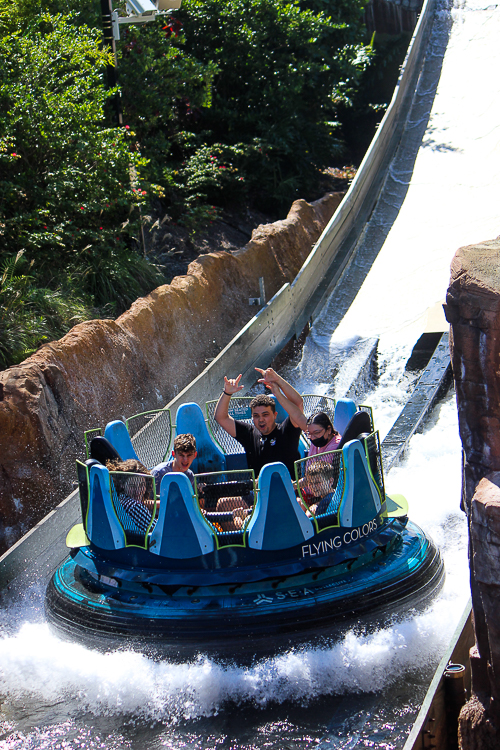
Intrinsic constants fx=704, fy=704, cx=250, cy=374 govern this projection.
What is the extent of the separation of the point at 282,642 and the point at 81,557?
144 cm

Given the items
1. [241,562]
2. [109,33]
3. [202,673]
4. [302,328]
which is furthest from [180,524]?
[109,33]

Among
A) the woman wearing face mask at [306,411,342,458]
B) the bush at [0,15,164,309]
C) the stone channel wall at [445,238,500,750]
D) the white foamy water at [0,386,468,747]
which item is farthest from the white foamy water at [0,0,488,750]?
the bush at [0,15,164,309]

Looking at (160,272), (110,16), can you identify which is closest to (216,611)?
(160,272)

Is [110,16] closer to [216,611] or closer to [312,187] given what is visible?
[312,187]

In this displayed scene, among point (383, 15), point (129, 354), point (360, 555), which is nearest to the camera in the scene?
point (360, 555)

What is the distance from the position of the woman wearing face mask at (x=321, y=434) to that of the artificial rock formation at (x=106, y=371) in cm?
247

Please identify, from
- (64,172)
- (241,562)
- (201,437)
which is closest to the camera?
(241,562)

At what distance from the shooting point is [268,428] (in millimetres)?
4676

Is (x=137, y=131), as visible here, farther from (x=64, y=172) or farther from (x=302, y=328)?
(x=302, y=328)

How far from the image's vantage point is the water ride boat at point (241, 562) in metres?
4.08

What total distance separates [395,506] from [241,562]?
1.18 metres

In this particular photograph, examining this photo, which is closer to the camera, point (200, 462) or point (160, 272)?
point (200, 462)

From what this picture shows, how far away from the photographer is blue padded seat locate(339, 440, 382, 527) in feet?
14.0

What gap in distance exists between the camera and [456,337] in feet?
8.52
